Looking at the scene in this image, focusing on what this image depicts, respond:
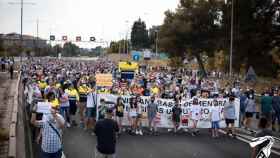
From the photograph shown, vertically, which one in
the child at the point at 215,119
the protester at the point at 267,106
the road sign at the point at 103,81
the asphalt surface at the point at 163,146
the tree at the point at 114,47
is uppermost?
the tree at the point at 114,47

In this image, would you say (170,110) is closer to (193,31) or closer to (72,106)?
(72,106)

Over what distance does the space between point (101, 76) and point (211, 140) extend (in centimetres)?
667

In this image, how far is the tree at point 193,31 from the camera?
202ft

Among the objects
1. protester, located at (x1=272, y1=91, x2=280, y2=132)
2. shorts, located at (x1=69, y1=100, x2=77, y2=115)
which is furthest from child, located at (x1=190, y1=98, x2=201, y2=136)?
shorts, located at (x1=69, y1=100, x2=77, y2=115)

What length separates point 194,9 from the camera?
6319 centimetres

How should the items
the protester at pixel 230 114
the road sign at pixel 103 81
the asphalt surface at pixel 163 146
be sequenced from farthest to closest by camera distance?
the road sign at pixel 103 81 < the protester at pixel 230 114 < the asphalt surface at pixel 163 146

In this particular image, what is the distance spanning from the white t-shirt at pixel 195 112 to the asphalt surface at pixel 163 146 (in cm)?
100

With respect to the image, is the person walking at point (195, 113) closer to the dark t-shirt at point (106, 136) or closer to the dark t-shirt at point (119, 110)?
the dark t-shirt at point (119, 110)

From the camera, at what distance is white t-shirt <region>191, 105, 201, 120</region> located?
18781 millimetres

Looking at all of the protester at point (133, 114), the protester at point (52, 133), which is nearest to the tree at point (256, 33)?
the protester at point (133, 114)

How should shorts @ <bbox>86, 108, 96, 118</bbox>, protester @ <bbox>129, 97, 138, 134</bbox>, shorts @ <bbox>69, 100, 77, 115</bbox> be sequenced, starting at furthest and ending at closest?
shorts @ <bbox>69, 100, 77, 115</bbox>, shorts @ <bbox>86, 108, 96, 118</bbox>, protester @ <bbox>129, 97, 138, 134</bbox>

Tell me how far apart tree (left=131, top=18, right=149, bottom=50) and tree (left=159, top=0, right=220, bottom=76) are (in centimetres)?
8568

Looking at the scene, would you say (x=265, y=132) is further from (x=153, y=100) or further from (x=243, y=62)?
(x=243, y=62)

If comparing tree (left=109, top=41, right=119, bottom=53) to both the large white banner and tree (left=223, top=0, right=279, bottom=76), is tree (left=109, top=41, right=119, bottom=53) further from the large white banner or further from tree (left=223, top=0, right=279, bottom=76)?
the large white banner
